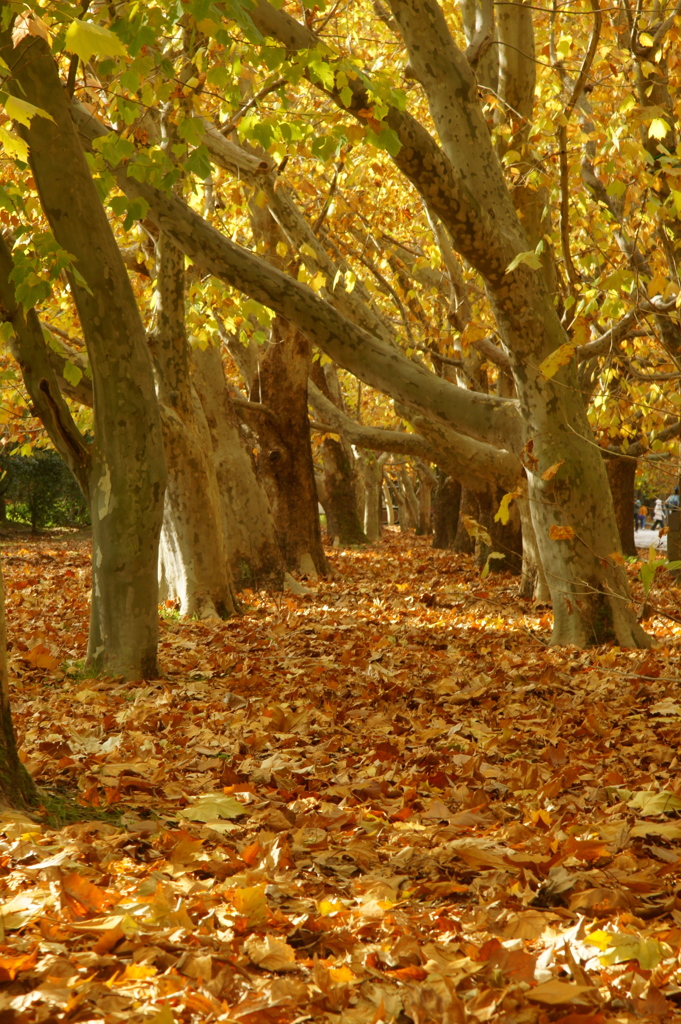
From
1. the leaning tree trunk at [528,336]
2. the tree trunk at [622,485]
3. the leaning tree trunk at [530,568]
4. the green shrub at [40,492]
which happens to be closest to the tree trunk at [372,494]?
the green shrub at [40,492]

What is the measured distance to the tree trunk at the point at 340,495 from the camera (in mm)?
16906

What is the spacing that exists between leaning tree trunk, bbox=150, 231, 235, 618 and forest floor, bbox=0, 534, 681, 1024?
1.94 metres

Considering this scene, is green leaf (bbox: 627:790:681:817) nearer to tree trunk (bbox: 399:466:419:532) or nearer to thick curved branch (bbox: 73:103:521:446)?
thick curved branch (bbox: 73:103:521:446)

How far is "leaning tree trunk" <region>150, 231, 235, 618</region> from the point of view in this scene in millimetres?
8359

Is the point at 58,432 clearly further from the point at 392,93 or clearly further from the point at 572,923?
the point at 572,923

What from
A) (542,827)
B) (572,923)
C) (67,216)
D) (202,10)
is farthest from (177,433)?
(572,923)

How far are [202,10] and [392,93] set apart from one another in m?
1.64

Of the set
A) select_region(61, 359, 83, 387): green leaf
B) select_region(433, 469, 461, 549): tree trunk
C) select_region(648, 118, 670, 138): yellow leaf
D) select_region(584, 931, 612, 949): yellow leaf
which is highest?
select_region(648, 118, 670, 138): yellow leaf

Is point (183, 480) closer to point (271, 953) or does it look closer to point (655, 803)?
point (655, 803)

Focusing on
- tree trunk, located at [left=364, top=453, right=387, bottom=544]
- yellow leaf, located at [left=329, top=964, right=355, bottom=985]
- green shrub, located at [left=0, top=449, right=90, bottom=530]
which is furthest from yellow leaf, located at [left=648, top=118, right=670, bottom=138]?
green shrub, located at [left=0, top=449, right=90, bottom=530]

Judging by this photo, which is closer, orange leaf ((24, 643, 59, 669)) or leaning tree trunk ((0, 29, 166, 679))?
leaning tree trunk ((0, 29, 166, 679))

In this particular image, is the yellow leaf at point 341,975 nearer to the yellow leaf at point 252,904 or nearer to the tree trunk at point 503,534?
the yellow leaf at point 252,904

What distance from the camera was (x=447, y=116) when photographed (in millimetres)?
6215

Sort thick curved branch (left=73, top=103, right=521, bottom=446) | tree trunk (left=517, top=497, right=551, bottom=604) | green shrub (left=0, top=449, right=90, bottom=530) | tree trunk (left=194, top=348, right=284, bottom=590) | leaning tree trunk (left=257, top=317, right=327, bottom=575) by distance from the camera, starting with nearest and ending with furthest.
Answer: thick curved branch (left=73, top=103, right=521, bottom=446) → tree trunk (left=517, top=497, right=551, bottom=604) → tree trunk (left=194, top=348, right=284, bottom=590) → leaning tree trunk (left=257, top=317, right=327, bottom=575) → green shrub (left=0, top=449, right=90, bottom=530)
